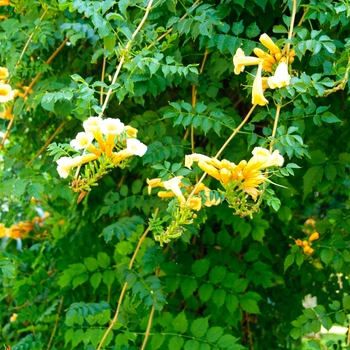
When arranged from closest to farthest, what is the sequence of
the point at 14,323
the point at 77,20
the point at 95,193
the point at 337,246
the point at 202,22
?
the point at 202,22, the point at 337,246, the point at 77,20, the point at 95,193, the point at 14,323

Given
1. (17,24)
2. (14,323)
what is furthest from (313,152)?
(14,323)

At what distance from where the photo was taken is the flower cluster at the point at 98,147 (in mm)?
1613

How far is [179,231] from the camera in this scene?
1.73 meters

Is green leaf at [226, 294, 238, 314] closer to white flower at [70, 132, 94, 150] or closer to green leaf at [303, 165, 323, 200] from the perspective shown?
green leaf at [303, 165, 323, 200]

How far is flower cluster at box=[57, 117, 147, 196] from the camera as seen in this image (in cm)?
161

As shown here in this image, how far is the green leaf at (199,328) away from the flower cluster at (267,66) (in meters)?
1.08

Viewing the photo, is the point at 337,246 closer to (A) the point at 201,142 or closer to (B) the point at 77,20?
(A) the point at 201,142

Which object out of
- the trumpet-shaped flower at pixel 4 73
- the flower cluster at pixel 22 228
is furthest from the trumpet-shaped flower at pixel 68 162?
the flower cluster at pixel 22 228

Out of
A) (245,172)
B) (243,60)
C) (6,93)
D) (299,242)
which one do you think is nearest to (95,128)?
(245,172)

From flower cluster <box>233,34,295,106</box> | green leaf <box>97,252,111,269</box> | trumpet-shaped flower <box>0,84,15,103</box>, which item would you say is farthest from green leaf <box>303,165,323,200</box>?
trumpet-shaped flower <box>0,84,15,103</box>

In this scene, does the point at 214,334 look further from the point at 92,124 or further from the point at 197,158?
the point at 92,124

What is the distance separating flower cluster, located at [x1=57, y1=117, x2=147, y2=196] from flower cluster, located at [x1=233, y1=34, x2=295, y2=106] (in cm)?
36

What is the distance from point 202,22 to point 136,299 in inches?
42.9

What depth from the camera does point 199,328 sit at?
2.45 meters
